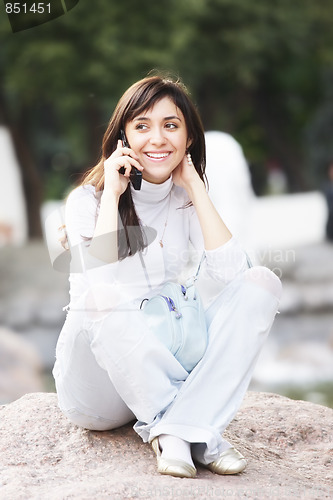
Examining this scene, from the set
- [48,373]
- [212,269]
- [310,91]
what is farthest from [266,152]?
[212,269]

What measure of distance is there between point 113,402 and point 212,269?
491 mm

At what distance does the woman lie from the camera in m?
2.11

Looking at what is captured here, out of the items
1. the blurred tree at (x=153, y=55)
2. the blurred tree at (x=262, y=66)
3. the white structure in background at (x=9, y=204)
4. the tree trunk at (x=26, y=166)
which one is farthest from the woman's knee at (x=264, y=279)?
the white structure in background at (x=9, y=204)

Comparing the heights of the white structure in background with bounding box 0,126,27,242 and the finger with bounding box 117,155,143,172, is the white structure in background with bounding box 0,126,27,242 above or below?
below

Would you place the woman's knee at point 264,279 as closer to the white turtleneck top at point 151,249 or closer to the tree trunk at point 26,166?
the white turtleneck top at point 151,249

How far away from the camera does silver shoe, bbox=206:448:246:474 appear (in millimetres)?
2199

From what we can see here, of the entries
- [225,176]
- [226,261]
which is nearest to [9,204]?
[225,176]

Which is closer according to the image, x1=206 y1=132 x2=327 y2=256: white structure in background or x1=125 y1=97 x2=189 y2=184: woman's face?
x1=125 y1=97 x2=189 y2=184: woman's face

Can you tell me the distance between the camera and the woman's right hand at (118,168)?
7.57 ft

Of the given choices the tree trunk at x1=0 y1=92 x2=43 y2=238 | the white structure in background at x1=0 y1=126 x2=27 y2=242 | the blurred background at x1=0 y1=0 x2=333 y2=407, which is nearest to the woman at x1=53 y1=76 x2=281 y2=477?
the blurred background at x1=0 y1=0 x2=333 y2=407

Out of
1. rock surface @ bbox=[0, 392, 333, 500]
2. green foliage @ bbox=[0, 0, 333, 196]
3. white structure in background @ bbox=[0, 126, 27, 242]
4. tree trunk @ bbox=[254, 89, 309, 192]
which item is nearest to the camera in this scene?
rock surface @ bbox=[0, 392, 333, 500]

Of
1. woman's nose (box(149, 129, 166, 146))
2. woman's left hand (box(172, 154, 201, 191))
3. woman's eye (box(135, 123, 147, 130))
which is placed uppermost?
woman's eye (box(135, 123, 147, 130))

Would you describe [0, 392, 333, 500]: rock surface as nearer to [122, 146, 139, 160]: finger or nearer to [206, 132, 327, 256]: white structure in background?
[122, 146, 139, 160]: finger

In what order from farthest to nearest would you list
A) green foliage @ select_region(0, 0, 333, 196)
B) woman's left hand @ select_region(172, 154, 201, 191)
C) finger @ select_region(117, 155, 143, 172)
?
green foliage @ select_region(0, 0, 333, 196), woman's left hand @ select_region(172, 154, 201, 191), finger @ select_region(117, 155, 143, 172)
